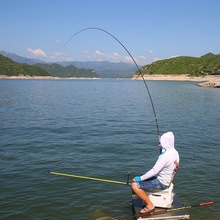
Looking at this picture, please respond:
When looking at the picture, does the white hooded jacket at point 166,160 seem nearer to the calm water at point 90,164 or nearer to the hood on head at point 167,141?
the hood on head at point 167,141

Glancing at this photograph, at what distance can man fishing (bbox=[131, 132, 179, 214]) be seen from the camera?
25.5 feet

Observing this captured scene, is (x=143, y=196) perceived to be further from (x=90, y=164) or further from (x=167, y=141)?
(x=90, y=164)

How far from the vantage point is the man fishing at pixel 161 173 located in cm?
777

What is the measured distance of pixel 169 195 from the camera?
8312 millimetres

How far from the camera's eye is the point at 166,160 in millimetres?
7754

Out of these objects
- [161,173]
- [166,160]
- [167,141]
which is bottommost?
[161,173]

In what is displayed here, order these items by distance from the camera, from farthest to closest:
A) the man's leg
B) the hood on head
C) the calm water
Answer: the calm water → the man's leg → the hood on head

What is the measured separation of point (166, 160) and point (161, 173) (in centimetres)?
46

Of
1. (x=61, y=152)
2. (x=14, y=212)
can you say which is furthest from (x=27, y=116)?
(x=14, y=212)

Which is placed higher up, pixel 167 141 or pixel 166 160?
pixel 167 141

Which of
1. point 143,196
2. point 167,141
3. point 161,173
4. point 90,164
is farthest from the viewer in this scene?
point 90,164

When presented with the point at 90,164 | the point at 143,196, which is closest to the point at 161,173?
the point at 143,196

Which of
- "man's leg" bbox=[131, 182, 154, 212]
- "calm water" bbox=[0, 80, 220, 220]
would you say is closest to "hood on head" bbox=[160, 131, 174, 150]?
"man's leg" bbox=[131, 182, 154, 212]

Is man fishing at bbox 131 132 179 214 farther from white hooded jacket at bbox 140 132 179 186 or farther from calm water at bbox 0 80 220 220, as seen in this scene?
calm water at bbox 0 80 220 220
